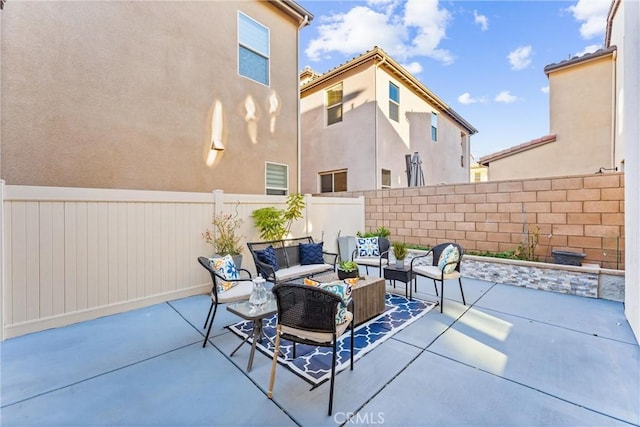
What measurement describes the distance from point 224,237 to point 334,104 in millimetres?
7276

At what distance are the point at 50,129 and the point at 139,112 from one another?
134cm

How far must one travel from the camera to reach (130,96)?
5.04 meters

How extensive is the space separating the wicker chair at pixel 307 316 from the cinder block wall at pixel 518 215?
5.29 metres

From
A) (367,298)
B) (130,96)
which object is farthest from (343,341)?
(130,96)

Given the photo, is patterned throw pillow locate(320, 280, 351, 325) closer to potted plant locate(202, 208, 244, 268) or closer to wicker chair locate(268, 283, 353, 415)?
wicker chair locate(268, 283, 353, 415)

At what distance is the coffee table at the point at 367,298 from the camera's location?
3579mm

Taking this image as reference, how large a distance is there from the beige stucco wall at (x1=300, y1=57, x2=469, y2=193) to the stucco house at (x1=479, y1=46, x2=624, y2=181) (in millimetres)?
3488

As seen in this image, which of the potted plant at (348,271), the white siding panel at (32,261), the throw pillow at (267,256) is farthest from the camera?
the throw pillow at (267,256)

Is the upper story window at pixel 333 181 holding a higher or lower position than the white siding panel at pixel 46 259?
higher

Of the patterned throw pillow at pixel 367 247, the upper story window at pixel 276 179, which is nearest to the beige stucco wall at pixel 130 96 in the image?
the upper story window at pixel 276 179

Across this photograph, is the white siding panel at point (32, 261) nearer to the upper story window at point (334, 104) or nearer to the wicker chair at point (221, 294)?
the wicker chair at point (221, 294)

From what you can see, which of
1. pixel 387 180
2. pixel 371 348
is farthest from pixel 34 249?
pixel 387 180

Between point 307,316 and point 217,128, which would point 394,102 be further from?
point 307,316

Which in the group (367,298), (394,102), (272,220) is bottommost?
(367,298)
